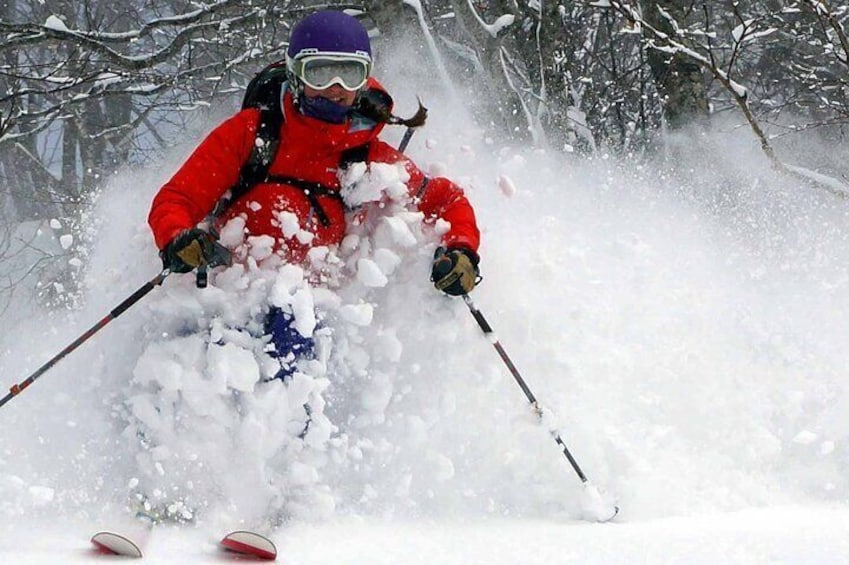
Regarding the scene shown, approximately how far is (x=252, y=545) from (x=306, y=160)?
64.3 inches

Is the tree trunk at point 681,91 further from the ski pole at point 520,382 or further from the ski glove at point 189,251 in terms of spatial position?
the ski glove at point 189,251

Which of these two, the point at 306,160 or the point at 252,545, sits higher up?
the point at 306,160

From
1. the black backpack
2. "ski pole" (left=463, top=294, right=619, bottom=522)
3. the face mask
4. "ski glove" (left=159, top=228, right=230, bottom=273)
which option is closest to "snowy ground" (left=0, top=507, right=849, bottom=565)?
"ski pole" (left=463, top=294, right=619, bottom=522)

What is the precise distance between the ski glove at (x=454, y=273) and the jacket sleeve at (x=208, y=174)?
35.3 inches

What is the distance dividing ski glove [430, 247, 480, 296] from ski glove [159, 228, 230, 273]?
842mm

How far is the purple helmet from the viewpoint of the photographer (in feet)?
12.0

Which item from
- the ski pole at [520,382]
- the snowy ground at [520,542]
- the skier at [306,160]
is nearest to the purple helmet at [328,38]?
the skier at [306,160]

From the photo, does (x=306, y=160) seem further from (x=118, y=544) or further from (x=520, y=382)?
(x=118, y=544)

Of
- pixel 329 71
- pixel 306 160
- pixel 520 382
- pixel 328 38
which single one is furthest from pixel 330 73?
pixel 520 382

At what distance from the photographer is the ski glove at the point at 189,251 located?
10.8ft

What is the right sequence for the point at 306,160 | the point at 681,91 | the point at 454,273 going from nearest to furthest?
1. the point at 454,273
2. the point at 306,160
3. the point at 681,91

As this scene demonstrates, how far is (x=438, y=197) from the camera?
4.00 m

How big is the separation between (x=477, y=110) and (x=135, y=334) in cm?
389

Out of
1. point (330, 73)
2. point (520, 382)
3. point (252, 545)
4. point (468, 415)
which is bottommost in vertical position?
point (468, 415)
